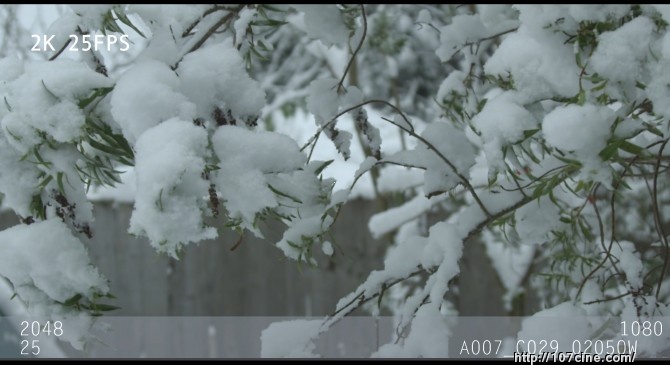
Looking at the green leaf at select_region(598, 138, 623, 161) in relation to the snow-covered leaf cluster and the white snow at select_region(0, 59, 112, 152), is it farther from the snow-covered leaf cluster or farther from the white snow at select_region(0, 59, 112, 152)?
the white snow at select_region(0, 59, 112, 152)

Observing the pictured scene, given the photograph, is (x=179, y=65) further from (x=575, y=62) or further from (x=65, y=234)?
(x=575, y=62)

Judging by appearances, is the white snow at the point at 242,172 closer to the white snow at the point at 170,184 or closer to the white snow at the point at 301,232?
the white snow at the point at 170,184

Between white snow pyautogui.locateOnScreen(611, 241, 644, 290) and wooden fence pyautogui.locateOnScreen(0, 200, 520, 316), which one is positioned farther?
wooden fence pyautogui.locateOnScreen(0, 200, 520, 316)

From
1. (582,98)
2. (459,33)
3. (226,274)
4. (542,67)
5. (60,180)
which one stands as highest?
(226,274)

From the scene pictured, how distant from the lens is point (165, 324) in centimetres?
595

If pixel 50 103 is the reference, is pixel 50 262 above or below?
below

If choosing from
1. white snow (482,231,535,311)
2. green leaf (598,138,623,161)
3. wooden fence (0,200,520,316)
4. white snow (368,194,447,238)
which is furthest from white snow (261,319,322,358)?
wooden fence (0,200,520,316)

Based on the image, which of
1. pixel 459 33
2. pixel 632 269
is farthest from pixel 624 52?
pixel 459 33

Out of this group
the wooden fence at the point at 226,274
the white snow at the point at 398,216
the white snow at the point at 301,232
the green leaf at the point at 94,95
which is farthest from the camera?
the wooden fence at the point at 226,274

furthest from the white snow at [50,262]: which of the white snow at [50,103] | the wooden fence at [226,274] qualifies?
the wooden fence at [226,274]

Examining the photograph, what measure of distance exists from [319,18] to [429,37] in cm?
552

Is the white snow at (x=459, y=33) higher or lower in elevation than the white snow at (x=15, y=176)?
higher

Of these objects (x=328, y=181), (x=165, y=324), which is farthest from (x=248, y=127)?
(x=165, y=324)

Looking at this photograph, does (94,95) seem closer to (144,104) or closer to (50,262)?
(144,104)
